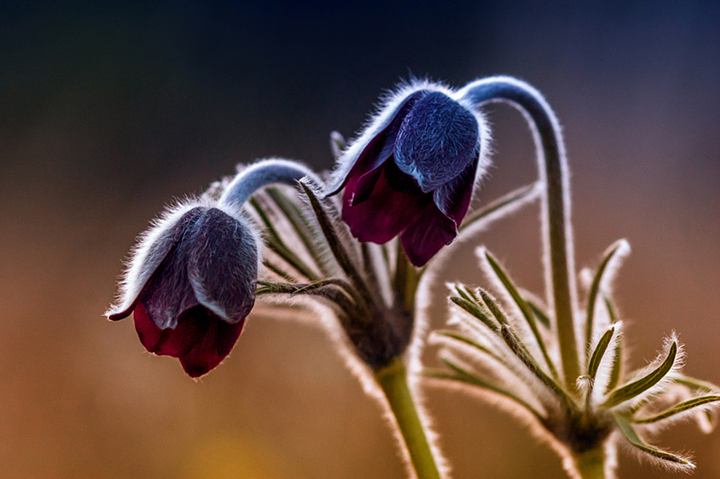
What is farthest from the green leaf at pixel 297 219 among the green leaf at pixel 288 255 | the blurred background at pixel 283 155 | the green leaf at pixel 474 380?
the blurred background at pixel 283 155

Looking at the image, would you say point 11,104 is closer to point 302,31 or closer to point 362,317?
point 302,31

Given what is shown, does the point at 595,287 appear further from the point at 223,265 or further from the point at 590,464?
the point at 223,265

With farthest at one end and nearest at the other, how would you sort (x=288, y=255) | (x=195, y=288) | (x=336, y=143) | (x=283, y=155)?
1. (x=283, y=155)
2. (x=336, y=143)
3. (x=288, y=255)
4. (x=195, y=288)

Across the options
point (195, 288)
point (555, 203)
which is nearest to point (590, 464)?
point (555, 203)

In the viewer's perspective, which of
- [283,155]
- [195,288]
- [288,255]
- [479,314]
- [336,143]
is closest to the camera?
[195,288]

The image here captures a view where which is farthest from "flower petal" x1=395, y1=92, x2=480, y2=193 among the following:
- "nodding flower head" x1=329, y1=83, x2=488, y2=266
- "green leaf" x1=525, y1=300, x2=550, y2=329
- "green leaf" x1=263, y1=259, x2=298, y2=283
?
"green leaf" x1=525, y1=300, x2=550, y2=329

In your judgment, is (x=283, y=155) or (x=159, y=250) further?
(x=283, y=155)
